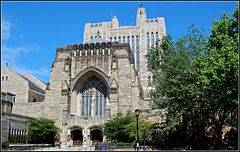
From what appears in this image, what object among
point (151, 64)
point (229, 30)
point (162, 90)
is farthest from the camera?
point (151, 64)

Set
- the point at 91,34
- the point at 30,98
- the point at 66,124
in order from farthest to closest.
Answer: the point at 91,34
the point at 30,98
the point at 66,124

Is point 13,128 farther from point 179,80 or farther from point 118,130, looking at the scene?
point 179,80

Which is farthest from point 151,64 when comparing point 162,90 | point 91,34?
point 91,34

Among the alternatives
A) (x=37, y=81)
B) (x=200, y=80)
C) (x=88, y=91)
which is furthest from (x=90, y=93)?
(x=37, y=81)

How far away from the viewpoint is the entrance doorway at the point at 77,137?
105 feet

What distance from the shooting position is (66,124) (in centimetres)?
3162

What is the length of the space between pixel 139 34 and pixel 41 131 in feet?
183

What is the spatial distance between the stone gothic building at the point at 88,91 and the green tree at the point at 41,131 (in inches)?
66.8

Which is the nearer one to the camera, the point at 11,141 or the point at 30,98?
the point at 11,141

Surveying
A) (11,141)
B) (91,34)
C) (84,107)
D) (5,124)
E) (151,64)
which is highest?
(91,34)

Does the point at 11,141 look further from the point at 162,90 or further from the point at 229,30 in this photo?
the point at 229,30

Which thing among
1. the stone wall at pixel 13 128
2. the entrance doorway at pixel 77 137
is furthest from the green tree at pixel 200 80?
the stone wall at pixel 13 128

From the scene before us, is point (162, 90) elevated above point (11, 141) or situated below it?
above

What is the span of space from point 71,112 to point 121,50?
36.1 feet
